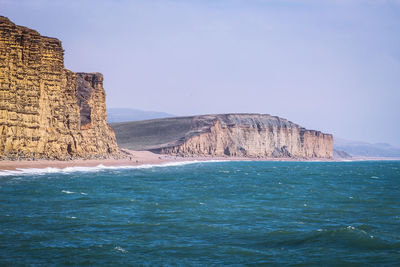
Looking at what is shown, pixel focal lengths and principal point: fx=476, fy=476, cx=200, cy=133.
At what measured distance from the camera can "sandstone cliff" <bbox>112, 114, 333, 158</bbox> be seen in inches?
6127

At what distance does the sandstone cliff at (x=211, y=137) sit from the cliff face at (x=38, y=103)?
253ft

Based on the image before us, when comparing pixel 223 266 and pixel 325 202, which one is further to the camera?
pixel 325 202

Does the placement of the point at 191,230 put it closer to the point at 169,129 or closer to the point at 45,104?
the point at 45,104

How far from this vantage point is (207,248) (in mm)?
17141

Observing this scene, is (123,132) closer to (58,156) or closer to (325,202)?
(58,156)

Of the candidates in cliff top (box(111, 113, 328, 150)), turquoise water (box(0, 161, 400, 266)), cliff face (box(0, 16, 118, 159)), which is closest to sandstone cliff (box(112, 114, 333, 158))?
cliff top (box(111, 113, 328, 150))

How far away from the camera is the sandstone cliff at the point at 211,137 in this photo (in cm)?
15562

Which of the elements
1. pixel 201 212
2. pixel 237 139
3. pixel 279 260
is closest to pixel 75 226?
pixel 201 212

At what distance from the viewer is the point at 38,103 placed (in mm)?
59281

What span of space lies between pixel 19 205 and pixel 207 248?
12.8 meters

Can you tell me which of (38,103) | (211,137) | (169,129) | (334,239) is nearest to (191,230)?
(334,239)

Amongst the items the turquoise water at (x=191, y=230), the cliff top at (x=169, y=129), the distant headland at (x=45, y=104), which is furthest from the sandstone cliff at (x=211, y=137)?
the turquoise water at (x=191, y=230)

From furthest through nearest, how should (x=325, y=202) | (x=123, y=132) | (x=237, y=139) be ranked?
(x=123, y=132) < (x=237, y=139) < (x=325, y=202)

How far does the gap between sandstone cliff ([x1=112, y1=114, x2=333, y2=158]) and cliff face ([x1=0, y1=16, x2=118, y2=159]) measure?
77061mm
